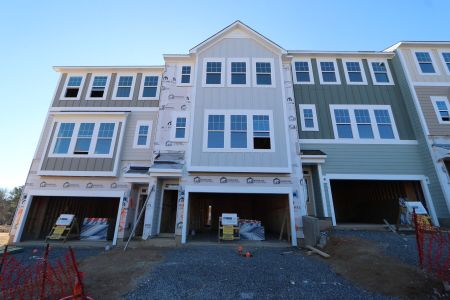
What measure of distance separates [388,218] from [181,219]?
12232 mm

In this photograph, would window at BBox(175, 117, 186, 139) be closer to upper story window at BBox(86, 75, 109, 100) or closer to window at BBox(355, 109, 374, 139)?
upper story window at BBox(86, 75, 109, 100)

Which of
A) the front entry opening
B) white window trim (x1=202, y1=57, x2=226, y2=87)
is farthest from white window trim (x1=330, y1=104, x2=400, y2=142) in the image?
the front entry opening

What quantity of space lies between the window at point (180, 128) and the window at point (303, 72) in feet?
25.4

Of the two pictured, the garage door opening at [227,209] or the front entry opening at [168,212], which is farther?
the garage door opening at [227,209]

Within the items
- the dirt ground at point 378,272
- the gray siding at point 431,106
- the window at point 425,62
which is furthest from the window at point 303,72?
the dirt ground at point 378,272

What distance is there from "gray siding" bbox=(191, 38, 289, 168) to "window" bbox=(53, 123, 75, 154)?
→ 296 inches

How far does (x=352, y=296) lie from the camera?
4750 millimetres

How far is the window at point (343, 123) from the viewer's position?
1248 cm

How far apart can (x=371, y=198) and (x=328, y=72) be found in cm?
905

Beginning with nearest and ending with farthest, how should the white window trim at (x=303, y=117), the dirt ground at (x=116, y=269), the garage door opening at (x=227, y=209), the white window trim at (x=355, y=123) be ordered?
the dirt ground at (x=116, y=269), the white window trim at (x=355, y=123), the white window trim at (x=303, y=117), the garage door opening at (x=227, y=209)

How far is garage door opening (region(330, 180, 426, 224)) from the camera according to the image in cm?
1242

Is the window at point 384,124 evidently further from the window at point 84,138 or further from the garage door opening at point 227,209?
the window at point 84,138

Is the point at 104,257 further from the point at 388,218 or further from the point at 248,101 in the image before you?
the point at 388,218

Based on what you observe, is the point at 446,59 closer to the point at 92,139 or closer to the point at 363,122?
the point at 363,122
